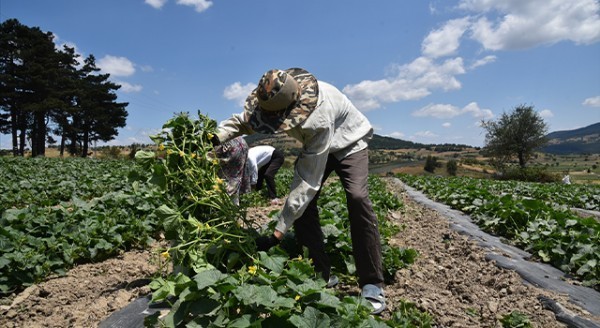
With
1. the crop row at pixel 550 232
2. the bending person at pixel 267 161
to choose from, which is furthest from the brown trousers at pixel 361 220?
the bending person at pixel 267 161

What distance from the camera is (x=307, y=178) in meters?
2.39

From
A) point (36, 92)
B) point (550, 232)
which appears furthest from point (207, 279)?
point (36, 92)

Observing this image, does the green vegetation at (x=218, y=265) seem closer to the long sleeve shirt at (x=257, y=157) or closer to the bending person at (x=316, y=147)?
the bending person at (x=316, y=147)

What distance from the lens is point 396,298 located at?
9.18ft

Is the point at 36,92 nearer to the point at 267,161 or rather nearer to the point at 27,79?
the point at 27,79

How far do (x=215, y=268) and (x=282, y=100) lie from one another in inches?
40.5

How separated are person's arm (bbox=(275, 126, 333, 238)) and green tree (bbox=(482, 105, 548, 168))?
4153 centimetres

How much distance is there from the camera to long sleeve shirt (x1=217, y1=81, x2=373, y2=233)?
7.68 ft

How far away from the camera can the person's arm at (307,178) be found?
2.34 meters

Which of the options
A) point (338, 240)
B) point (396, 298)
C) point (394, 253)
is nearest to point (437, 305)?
point (396, 298)

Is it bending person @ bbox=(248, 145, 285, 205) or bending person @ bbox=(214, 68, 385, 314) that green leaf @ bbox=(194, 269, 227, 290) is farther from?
bending person @ bbox=(248, 145, 285, 205)

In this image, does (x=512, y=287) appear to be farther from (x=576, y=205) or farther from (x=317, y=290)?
(x=576, y=205)

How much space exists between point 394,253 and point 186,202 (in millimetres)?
1794

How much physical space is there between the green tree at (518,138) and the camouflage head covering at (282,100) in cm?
4158
